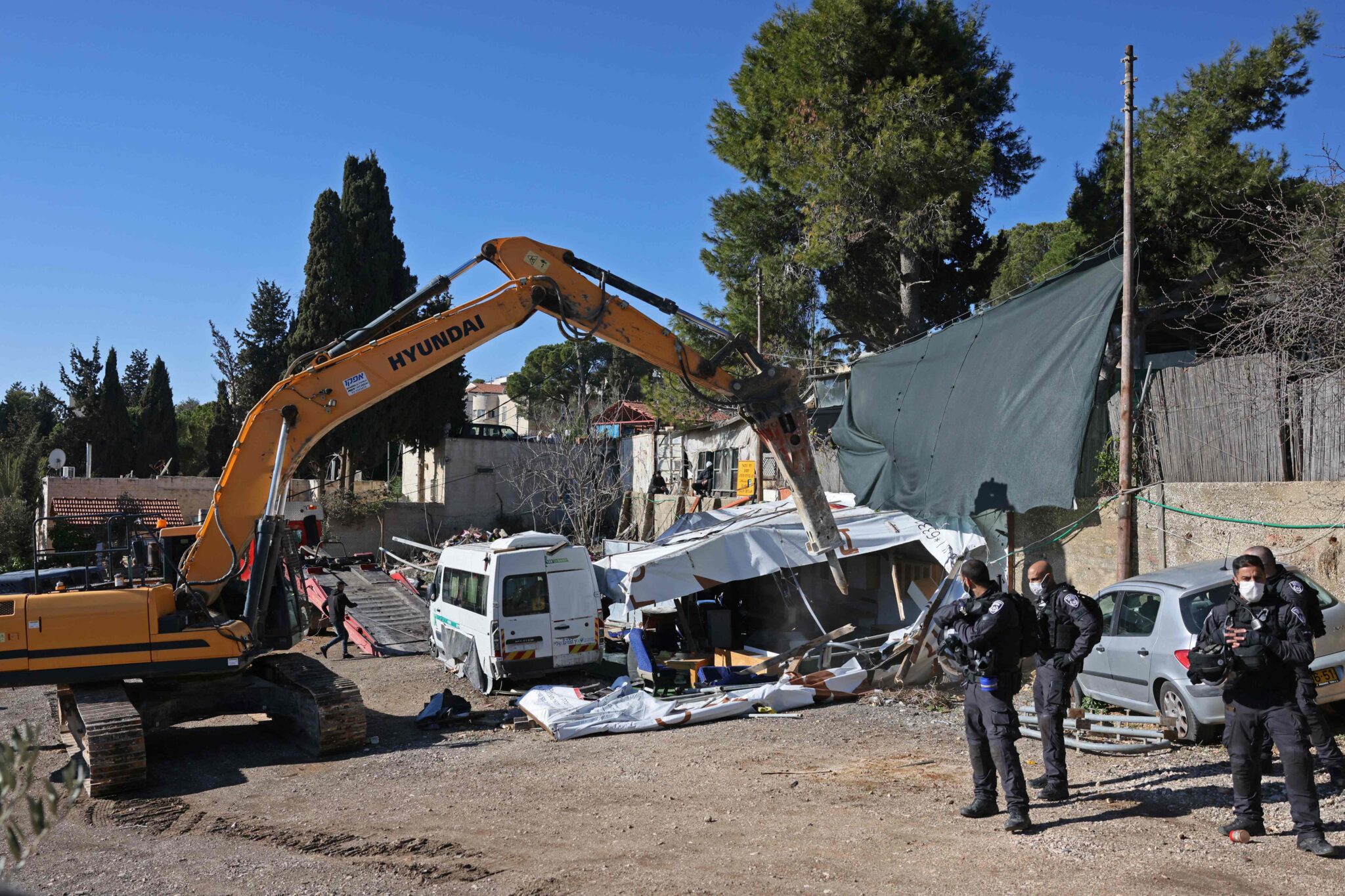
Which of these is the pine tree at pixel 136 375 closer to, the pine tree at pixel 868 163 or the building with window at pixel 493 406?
the building with window at pixel 493 406

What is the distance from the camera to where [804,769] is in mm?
8320

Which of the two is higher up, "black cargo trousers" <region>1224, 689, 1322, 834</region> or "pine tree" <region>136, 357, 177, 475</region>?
"pine tree" <region>136, 357, 177, 475</region>

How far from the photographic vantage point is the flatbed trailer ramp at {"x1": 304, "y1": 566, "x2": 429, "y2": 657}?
18047 mm

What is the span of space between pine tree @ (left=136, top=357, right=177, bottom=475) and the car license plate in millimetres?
46001

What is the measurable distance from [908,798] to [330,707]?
6.00m

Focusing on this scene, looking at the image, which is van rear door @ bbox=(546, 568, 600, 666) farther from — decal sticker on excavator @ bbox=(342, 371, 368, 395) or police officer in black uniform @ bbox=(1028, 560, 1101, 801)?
police officer in black uniform @ bbox=(1028, 560, 1101, 801)

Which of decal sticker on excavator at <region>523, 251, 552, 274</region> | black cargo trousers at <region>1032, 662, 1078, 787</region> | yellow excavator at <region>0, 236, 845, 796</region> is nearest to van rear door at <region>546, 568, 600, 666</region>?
yellow excavator at <region>0, 236, 845, 796</region>

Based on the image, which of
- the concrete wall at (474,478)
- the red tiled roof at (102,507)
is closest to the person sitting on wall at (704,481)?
the concrete wall at (474,478)

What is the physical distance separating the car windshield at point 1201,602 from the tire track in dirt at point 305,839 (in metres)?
5.95

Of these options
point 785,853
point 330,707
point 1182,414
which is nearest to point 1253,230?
point 1182,414

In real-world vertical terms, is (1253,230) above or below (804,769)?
above

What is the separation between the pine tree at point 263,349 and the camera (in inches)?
1458

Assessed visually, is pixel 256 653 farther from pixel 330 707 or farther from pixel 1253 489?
pixel 1253 489

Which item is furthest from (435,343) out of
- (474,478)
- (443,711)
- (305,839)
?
(474,478)
